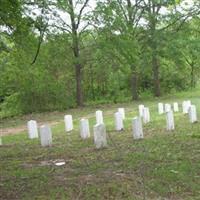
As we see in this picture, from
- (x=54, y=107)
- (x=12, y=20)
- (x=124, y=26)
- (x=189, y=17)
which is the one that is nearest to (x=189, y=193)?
(x=12, y=20)

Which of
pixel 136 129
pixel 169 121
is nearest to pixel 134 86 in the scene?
pixel 169 121

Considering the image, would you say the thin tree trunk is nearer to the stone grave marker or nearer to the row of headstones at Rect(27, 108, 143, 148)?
Answer: the row of headstones at Rect(27, 108, 143, 148)

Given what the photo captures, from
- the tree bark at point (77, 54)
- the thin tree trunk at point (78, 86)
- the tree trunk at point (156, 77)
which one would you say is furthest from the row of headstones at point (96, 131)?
the tree trunk at point (156, 77)

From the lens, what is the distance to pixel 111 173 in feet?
24.1

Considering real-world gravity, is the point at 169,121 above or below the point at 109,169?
above

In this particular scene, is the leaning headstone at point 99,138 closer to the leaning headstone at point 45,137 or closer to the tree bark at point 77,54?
the leaning headstone at point 45,137

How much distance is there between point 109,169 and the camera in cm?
771

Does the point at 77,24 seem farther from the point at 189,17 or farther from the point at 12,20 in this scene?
the point at 12,20

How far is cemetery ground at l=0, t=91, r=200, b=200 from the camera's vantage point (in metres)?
6.42

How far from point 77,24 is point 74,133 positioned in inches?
661

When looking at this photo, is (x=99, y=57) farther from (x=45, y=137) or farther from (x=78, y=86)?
(x=45, y=137)

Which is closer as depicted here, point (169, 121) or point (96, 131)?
point (96, 131)

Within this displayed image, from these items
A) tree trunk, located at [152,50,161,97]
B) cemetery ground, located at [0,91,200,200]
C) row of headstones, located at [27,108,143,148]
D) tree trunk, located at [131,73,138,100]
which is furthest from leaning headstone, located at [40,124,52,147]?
tree trunk, located at [152,50,161,97]

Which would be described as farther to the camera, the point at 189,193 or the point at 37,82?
the point at 37,82
